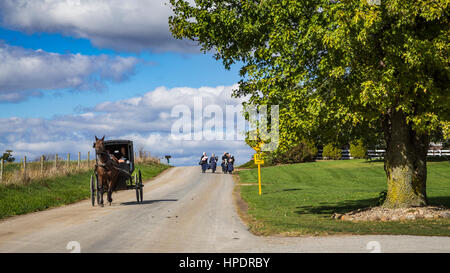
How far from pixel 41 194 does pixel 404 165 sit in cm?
1679

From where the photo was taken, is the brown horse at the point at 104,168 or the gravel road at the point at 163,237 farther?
the brown horse at the point at 104,168

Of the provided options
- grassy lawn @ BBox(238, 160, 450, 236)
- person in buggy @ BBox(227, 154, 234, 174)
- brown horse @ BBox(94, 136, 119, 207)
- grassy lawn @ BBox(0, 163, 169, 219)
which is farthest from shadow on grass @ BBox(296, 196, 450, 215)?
person in buggy @ BBox(227, 154, 234, 174)

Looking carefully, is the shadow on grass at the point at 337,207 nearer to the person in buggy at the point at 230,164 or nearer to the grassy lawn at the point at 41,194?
the grassy lawn at the point at 41,194

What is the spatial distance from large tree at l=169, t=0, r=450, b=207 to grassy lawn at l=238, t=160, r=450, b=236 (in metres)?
2.71

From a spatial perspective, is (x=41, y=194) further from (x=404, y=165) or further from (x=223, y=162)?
(x=223, y=162)

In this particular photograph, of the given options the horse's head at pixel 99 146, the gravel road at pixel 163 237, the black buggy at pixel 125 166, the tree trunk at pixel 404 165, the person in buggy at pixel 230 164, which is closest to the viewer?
the gravel road at pixel 163 237

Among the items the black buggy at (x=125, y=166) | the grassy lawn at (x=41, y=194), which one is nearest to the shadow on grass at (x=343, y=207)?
the black buggy at (x=125, y=166)

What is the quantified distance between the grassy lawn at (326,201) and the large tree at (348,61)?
2.71m

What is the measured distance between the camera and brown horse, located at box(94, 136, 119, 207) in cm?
1797

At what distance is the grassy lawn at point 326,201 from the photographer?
1235 cm

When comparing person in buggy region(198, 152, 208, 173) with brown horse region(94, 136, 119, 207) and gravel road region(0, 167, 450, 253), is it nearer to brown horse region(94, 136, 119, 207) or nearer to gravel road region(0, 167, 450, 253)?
brown horse region(94, 136, 119, 207)

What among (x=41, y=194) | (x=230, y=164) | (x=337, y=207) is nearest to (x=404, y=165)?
(x=337, y=207)
